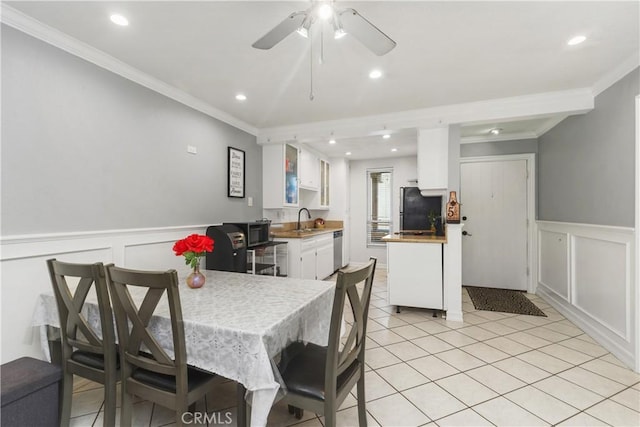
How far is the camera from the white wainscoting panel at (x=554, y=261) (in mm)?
3402

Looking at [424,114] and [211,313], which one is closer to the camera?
[211,313]

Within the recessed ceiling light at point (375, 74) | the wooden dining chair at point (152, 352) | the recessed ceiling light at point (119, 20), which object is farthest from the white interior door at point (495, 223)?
the recessed ceiling light at point (119, 20)

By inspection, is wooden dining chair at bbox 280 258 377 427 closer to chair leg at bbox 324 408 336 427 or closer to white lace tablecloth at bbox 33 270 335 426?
chair leg at bbox 324 408 336 427

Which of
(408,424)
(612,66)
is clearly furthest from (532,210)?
(408,424)

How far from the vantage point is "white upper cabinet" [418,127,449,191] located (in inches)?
135

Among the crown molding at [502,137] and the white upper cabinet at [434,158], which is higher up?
the crown molding at [502,137]

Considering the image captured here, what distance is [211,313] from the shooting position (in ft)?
4.58

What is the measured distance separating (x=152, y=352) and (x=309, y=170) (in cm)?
404

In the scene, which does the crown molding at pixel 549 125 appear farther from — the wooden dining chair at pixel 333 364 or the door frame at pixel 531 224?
the wooden dining chair at pixel 333 364

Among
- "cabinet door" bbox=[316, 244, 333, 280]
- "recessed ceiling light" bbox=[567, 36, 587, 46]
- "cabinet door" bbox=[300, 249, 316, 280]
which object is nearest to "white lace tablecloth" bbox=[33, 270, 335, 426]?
"cabinet door" bbox=[300, 249, 316, 280]

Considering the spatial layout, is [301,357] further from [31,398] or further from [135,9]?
[135,9]

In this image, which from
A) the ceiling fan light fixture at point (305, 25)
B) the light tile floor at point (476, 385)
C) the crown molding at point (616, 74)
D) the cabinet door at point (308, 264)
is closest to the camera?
the ceiling fan light fixture at point (305, 25)

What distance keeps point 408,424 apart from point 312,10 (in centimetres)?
227

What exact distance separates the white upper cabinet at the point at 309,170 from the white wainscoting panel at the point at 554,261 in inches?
138
